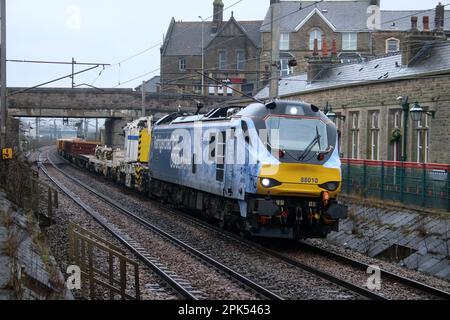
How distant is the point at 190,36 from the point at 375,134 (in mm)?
58811

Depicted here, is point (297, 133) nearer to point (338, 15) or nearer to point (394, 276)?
point (394, 276)

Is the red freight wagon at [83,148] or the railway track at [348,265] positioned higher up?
the red freight wagon at [83,148]

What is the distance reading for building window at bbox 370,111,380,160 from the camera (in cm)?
2659

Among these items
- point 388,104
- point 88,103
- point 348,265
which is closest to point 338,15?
point 88,103

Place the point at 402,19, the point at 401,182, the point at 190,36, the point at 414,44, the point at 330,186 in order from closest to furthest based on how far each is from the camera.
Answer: the point at 330,186
the point at 401,182
the point at 414,44
the point at 402,19
the point at 190,36

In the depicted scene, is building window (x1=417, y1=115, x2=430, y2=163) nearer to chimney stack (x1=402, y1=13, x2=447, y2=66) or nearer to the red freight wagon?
chimney stack (x1=402, y1=13, x2=447, y2=66)

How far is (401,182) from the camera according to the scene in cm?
1909

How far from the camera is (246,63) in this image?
79.6 metres

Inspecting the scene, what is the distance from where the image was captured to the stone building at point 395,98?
2280 centimetres

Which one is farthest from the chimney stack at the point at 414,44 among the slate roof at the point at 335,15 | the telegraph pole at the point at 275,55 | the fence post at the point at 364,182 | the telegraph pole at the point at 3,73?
the slate roof at the point at 335,15

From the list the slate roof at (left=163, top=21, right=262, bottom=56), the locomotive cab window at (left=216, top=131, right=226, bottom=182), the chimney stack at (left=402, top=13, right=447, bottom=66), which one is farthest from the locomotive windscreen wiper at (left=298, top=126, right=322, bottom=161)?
the slate roof at (left=163, top=21, right=262, bottom=56)

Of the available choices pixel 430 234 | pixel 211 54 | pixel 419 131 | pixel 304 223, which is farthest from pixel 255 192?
pixel 211 54

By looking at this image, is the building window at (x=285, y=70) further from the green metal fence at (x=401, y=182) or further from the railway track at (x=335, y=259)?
the railway track at (x=335, y=259)
